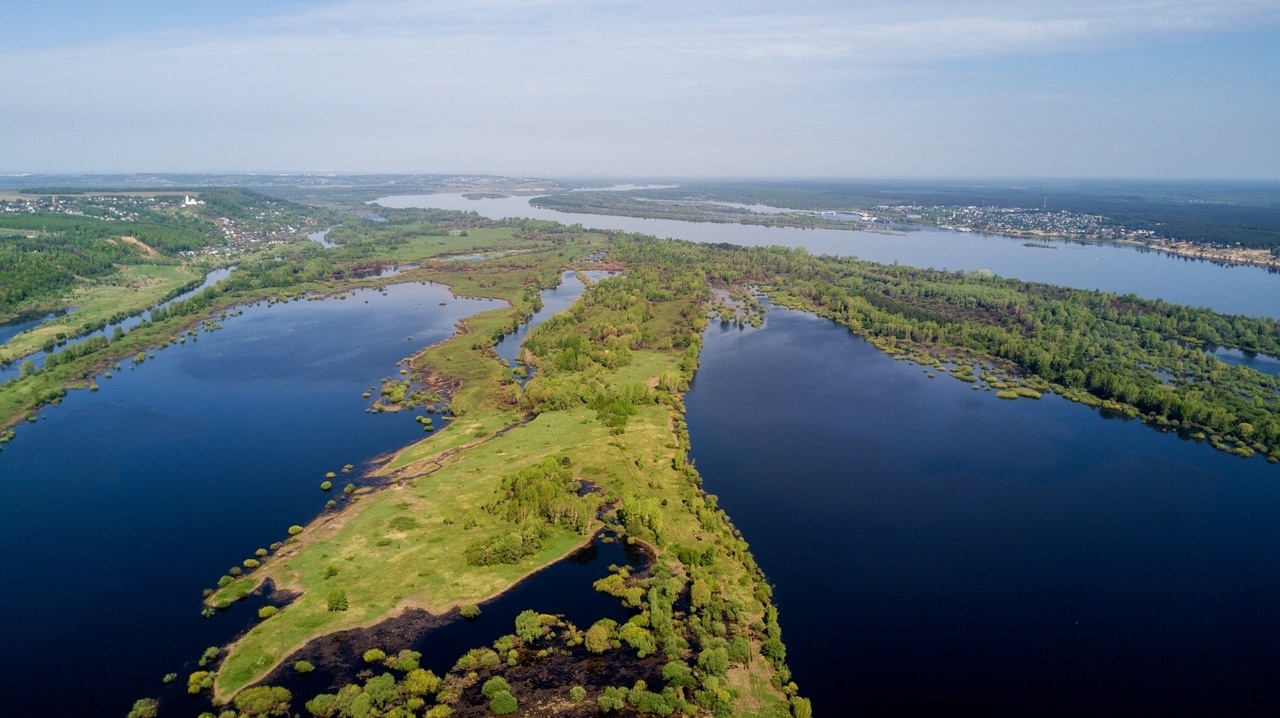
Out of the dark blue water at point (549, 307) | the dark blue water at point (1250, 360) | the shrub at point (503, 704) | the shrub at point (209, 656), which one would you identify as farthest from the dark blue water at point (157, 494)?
the dark blue water at point (1250, 360)

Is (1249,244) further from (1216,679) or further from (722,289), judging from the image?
(1216,679)

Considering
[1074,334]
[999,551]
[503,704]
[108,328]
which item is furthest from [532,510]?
[108,328]

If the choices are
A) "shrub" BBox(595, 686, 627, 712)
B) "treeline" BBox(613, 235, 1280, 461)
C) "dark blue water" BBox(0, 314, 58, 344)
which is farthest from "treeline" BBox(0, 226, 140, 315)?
"treeline" BBox(613, 235, 1280, 461)

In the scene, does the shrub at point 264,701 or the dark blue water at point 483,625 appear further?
the dark blue water at point 483,625

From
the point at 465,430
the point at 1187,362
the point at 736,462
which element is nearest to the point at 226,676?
the point at 465,430

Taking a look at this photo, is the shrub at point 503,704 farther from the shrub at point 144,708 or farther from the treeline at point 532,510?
the shrub at point 144,708

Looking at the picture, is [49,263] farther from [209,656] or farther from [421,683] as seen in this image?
[421,683]
